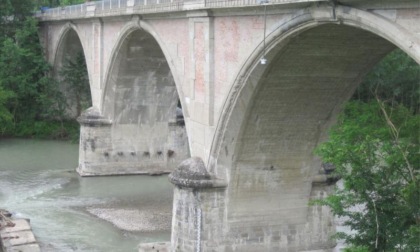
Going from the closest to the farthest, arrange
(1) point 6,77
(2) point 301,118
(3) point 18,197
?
(2) point 301,118 < (3) point 18,197 < (1) point 6,77

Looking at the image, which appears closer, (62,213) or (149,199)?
(62,213)

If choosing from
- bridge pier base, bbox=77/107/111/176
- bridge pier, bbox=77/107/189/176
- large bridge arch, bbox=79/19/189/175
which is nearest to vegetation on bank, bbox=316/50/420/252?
large bridge arch, bbox=79/19/189/175

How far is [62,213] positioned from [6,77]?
53.9 feet

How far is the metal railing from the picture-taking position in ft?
52.0

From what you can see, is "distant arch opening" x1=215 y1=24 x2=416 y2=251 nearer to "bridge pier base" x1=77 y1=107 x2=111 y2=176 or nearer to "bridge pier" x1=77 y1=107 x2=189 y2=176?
"bridge pier" x1=77 y1=107 x2=189 y2=176

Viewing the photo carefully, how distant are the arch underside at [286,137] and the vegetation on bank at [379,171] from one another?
246 centimetres

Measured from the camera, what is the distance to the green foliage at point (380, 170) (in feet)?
37.9

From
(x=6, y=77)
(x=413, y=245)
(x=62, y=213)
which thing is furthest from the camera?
(x=6, y=77)

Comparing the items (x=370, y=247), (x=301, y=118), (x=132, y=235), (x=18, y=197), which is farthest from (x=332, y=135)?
(x=18, y=197)

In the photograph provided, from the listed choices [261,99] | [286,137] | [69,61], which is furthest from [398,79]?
[261,99]

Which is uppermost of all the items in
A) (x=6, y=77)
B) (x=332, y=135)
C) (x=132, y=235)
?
(x=6, y=77)

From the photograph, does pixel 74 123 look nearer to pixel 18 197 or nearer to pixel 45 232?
pixel 18 197

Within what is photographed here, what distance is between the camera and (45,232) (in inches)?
846

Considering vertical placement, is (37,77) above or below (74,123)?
above
